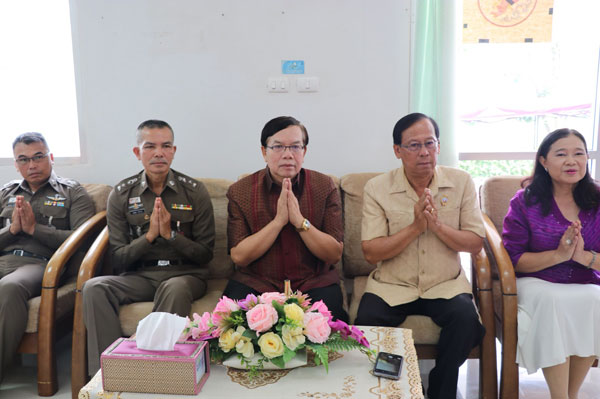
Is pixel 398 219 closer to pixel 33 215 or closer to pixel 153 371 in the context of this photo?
pixel 153 371

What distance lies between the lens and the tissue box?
1.25 m

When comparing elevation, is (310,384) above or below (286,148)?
below

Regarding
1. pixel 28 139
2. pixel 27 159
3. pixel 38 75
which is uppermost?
pixel 38 75

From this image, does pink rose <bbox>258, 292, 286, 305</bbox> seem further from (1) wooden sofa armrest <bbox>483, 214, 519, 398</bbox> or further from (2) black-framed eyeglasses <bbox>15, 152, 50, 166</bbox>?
(2) black-framed eyeglasses <bbox>15, 152, 50, 166</bbox>

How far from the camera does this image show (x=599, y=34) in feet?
9.52

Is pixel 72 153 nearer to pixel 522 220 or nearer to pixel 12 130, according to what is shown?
pixel 12 130

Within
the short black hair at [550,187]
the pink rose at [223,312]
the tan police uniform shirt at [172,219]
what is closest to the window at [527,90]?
the short black hair at [550,187]

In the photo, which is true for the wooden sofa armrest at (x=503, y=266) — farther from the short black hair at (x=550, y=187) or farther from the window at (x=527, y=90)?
the window at (x=527, y=90)

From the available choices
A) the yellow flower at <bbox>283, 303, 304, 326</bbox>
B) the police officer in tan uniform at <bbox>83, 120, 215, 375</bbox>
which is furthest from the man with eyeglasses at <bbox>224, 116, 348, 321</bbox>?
the yellow flower at <bbox>283, 303, 304, 326</bbox>

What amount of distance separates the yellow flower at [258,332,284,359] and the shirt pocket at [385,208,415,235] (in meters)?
0.94

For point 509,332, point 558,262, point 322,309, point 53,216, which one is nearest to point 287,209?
point 322,309

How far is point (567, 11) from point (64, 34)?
3.18 metres

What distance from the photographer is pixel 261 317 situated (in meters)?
1.35

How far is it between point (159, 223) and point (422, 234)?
3.89 ft
